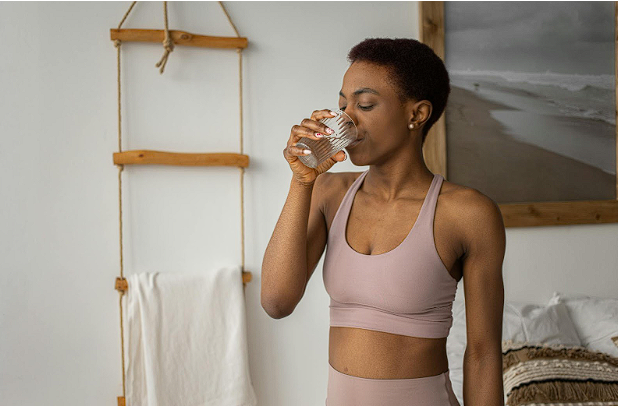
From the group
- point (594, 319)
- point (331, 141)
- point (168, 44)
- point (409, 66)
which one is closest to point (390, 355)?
point (331, 141)

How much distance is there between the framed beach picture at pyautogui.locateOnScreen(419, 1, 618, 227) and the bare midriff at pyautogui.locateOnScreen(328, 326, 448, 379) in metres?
1.19

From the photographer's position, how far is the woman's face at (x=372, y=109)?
3.20 ft

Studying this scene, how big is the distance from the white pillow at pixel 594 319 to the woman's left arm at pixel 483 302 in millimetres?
1223

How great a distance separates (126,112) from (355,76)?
1.08 meters

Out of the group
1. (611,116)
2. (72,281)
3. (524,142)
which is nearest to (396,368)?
(72,281)

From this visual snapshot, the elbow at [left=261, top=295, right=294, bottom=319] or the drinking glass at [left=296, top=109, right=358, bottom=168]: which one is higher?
the drinking glass at [left=296, top=109, right=358, bottom=168]

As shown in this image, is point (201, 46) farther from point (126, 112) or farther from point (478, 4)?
point (478, 4)

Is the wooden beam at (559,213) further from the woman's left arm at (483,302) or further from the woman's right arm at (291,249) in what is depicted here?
the woman's right arm at (291,249)

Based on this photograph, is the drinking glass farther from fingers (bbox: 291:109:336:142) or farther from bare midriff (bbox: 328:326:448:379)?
bare midriff (bbox: 328:326:448:379)

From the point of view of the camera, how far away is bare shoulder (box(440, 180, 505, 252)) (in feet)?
3.17

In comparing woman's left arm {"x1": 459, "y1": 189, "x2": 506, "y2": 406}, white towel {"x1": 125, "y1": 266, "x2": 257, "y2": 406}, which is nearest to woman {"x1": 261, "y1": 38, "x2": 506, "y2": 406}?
woman's left arm {"x1": 459, "y1": 189, "x2": 506, "y2": 406}

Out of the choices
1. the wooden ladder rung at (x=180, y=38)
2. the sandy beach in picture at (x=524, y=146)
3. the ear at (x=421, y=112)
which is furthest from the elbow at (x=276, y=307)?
the sandy beach in picture at (x=524, y=146)

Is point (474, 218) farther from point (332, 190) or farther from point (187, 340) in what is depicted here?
point (187, 340)

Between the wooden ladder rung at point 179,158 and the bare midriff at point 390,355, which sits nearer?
the bare midriff at point 390,355
